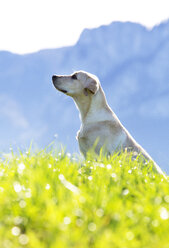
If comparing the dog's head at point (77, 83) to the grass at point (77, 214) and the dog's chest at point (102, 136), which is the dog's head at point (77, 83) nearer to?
the dog's chest at point (102, 136)

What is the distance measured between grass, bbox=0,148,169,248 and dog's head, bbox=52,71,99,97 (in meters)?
2.71

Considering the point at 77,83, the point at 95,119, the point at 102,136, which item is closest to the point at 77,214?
the point at 102,136

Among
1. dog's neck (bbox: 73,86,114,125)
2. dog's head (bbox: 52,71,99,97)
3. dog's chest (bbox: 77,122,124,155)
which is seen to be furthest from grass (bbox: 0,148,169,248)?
dog's head (bbox: 52,71,99,97)

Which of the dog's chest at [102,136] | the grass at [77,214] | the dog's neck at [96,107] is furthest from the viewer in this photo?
the dog's neck at [96,107]

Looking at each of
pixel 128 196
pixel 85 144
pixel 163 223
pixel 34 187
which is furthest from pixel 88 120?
pixel 163 223

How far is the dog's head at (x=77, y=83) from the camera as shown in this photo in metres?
6.36

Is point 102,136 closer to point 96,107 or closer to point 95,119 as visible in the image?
point 95,119

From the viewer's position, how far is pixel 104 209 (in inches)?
111

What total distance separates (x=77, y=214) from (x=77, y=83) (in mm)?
4177

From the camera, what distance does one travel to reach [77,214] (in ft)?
8.75

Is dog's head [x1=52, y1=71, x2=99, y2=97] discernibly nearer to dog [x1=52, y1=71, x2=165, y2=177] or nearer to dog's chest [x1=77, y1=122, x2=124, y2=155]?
dog [x1=52, y1=71, x2=165, y2=177]

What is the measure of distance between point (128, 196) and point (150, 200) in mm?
302

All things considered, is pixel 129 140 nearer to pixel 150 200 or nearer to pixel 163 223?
pixel 150 200

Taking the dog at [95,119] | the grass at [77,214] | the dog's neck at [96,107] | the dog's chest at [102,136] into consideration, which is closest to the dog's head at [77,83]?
the dog at [95,119]
